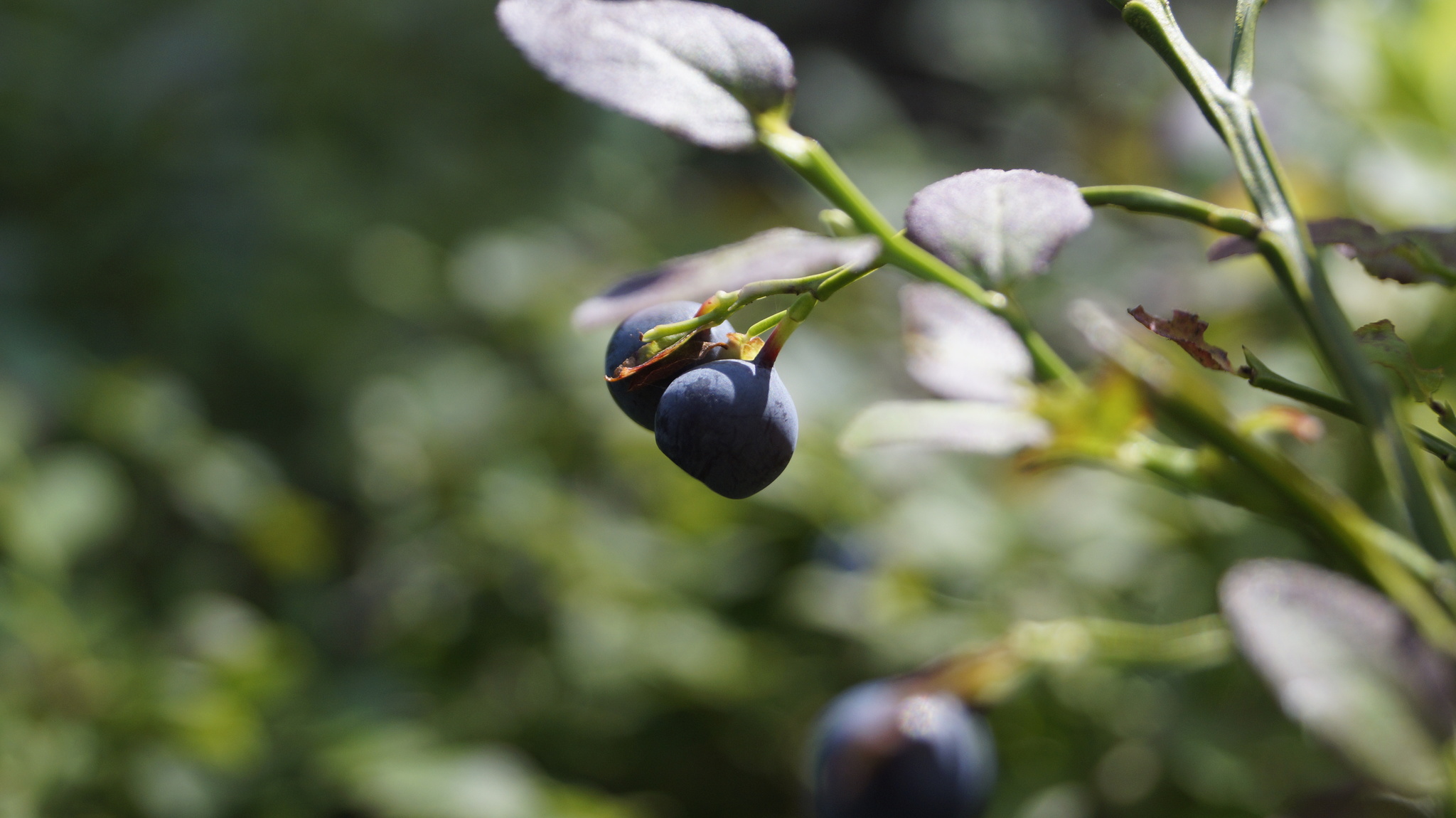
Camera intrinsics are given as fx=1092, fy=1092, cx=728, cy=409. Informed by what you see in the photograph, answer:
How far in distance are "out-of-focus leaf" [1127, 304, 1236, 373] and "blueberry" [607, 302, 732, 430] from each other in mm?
142

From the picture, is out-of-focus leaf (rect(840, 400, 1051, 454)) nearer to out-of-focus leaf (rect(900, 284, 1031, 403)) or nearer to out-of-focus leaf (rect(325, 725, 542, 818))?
out-of-focus leaf (rect(900, 284, 1031, 403))

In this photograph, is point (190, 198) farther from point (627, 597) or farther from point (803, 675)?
point (803, 675)

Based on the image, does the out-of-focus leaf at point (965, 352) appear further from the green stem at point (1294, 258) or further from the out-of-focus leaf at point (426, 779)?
the out-of-focus leaf at point (426, 779)

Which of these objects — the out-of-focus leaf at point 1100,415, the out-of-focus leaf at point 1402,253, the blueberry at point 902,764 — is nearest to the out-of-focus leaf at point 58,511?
the blueberry at point 902,764

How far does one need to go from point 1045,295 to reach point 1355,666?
1179 millimetres

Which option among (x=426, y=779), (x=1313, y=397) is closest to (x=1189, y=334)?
(x=1313, y=397)

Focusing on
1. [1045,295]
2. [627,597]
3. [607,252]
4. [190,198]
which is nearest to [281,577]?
[627,597]

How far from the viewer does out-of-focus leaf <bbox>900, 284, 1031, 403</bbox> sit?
492 mm

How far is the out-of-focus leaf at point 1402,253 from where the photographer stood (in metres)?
0.33

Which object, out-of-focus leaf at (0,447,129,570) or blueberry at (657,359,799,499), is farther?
out-of-focus leaf at (0,447,129,570)

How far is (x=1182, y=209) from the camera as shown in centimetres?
31

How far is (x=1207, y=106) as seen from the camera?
12.4 inches

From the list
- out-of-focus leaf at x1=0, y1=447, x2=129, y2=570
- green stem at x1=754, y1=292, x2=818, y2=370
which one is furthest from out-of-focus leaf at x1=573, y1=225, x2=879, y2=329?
out-of-focus leaf at x1=0, y1=447, x2=129, y2=570

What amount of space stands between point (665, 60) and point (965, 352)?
0.72 ft
